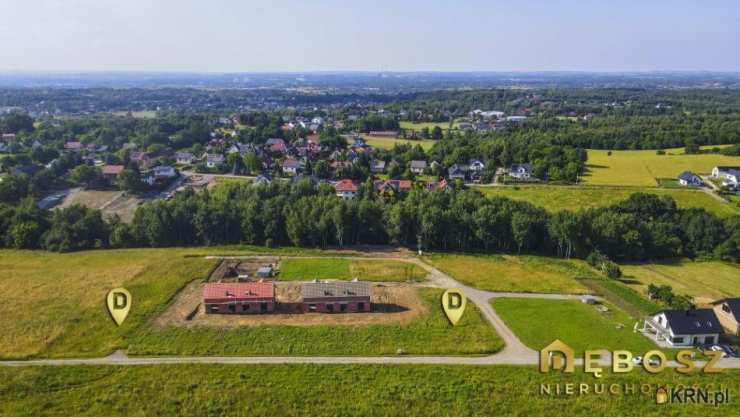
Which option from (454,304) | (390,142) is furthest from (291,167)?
(454,304)

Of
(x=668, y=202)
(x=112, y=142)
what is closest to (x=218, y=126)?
(x=112, y=142)

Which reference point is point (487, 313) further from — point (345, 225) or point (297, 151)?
point (297, 151)

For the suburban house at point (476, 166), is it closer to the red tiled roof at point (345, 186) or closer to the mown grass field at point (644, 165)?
the mown grass field at point (644, 165)

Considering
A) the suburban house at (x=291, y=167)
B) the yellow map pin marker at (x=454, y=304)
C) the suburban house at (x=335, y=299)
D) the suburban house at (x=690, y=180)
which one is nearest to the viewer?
the yellow map pin marker at (x=454, y=304)

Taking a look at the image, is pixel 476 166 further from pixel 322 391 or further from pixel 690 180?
pixel 322 391

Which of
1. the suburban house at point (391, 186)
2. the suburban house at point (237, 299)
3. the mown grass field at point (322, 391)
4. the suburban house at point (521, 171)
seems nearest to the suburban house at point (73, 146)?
the suburban house at point (391, 186)

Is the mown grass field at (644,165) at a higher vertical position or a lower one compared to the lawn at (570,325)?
higher

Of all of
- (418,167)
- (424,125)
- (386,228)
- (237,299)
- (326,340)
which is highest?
(424,125)

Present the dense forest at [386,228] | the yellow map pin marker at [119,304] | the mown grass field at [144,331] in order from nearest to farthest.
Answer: the mown grass field at [144,331], the yellow map pin marker at [119,304], the dense forest at [386,228]
